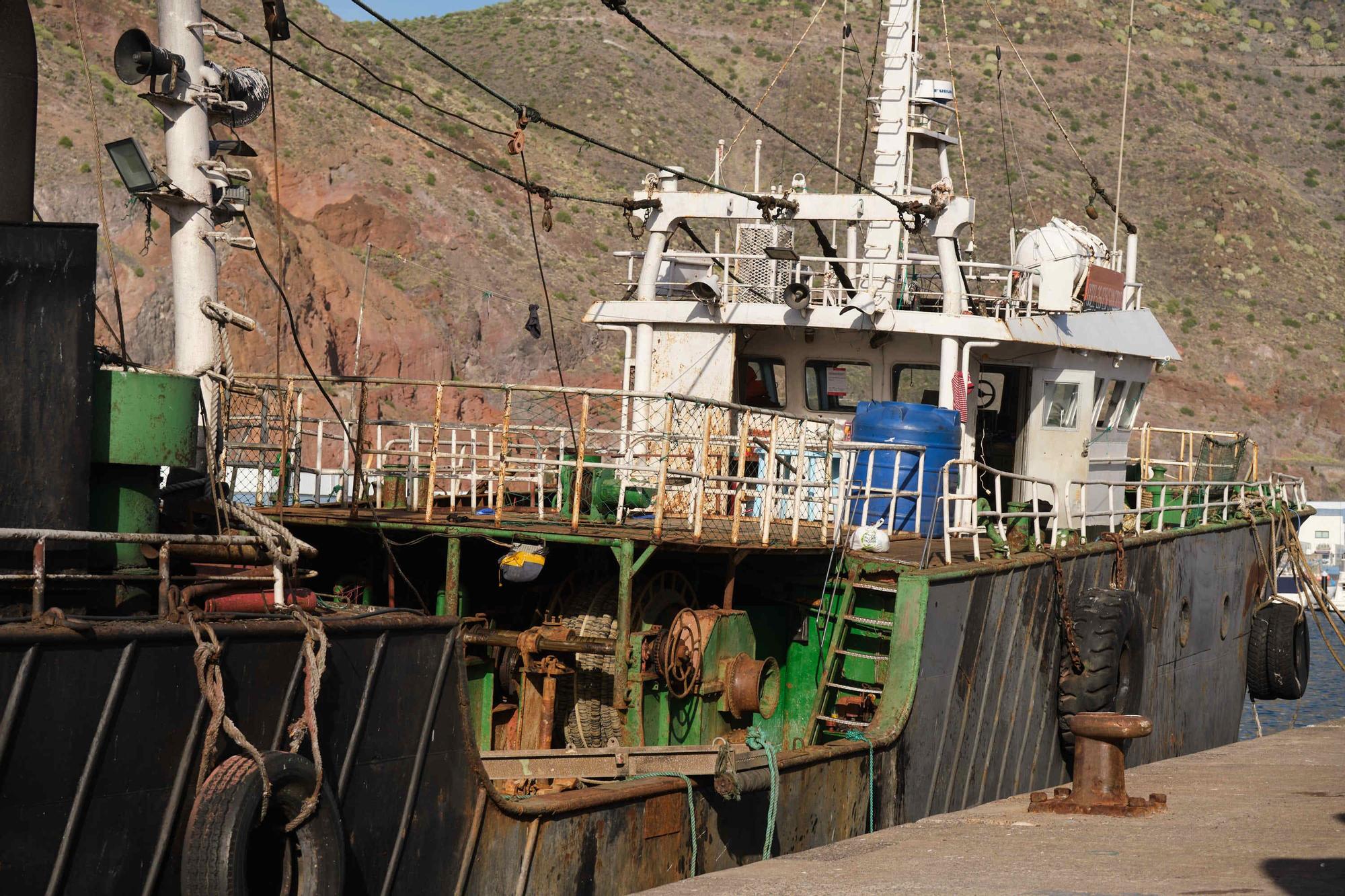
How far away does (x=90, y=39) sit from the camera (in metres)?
48.9

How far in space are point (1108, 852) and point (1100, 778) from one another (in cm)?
124

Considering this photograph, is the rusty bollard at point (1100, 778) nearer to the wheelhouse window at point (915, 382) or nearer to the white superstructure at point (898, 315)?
the white superstructure at point (898, 315)

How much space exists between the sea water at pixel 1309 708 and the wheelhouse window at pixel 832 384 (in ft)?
48.1

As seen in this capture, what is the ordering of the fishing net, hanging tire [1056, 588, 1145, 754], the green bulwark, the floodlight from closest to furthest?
the green bulwark
the floodlight
hanging tire [1056, 588, 1145, 754]
the fishing net

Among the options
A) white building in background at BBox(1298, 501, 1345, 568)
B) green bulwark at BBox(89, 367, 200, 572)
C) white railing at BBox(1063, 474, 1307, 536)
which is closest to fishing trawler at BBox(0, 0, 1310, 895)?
green bulwark at BBox(89, 367, 200, 572)

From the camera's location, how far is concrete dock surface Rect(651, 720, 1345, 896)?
275 inches

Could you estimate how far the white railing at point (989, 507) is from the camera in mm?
12109

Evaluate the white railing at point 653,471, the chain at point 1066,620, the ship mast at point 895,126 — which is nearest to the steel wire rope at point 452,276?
the ship mast at point 895,126

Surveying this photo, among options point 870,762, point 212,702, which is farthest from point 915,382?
point 212,702

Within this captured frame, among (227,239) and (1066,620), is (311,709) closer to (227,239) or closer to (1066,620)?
(227,239)

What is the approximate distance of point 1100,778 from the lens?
29.2ft

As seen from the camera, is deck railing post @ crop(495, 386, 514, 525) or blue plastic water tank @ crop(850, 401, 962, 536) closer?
deck railing post @ crop(495, 386, 514, 525)

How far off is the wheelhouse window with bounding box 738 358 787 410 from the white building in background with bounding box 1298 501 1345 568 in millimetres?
46448

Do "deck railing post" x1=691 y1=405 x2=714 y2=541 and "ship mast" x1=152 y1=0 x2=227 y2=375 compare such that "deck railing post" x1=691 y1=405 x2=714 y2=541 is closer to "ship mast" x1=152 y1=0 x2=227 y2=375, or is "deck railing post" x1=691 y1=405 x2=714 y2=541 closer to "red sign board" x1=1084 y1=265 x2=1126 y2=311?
"ship mast" x1=152 y1=0 x2=227 y2=375
